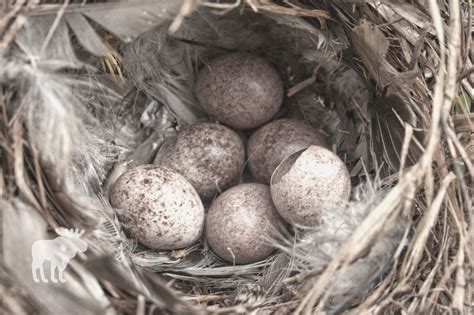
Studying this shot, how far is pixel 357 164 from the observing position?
1453mm

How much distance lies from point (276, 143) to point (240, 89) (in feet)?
0.51

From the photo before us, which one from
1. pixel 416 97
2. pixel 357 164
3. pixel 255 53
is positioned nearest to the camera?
pixel 416 97

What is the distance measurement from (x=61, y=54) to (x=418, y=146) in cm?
69

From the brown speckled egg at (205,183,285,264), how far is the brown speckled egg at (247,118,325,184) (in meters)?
0.10

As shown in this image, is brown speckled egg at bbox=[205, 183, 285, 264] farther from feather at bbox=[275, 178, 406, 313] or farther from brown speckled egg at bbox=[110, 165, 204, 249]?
feather at bbox=[275, 178, 406, 313]

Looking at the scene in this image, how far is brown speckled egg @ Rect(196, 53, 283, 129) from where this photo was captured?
1499 millimetres

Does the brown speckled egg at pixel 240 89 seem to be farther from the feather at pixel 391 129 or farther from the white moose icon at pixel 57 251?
the white moose icon at pixel 57 251

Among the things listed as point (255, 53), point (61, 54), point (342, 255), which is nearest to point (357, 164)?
point (255, 53)

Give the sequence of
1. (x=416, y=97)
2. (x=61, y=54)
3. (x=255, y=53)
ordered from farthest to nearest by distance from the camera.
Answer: (x=255, y=53) < (x=416, y=97) < (x=61, y=54)

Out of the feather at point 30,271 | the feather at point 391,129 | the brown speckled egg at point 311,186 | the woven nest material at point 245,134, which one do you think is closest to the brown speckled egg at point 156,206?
the woven nest material at point 245,134

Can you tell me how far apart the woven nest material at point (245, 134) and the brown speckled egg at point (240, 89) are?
0.05m

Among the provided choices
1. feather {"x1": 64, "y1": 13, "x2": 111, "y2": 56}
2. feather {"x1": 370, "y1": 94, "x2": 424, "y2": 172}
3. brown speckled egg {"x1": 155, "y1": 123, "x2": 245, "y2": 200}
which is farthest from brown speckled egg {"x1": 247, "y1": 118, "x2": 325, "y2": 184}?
feather {"x1": 64, "y1": 13, "x2": 111, "y2": 56}

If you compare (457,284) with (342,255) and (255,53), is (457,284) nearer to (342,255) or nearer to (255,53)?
(342,255)

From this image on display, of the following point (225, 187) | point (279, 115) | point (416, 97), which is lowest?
point (225, 187)
